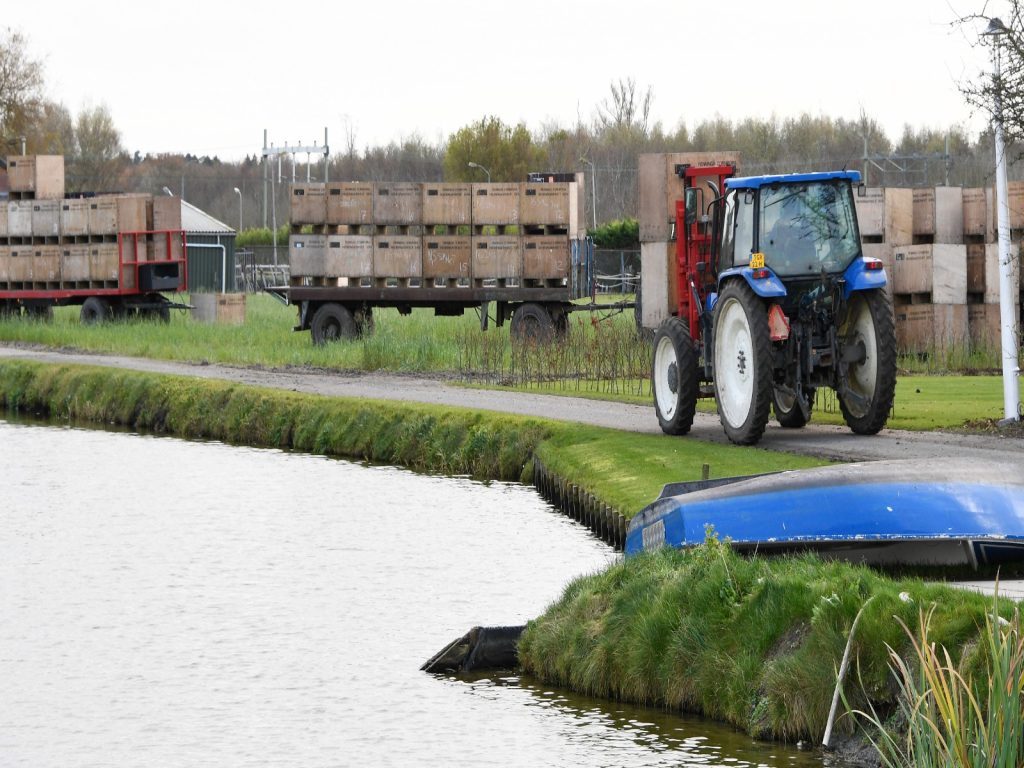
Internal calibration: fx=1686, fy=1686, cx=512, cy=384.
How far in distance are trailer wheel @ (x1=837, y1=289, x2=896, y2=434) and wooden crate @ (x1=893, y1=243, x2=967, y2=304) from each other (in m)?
11.1

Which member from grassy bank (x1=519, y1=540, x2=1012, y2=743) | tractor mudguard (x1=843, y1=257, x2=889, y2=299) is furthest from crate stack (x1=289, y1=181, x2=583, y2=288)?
grassy bank (x1=519, y1=540, x2=1012, y2=743)

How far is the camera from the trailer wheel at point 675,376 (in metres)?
18.0

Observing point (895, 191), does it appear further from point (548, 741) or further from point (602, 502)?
point (548, 741)

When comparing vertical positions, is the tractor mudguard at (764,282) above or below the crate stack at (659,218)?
below

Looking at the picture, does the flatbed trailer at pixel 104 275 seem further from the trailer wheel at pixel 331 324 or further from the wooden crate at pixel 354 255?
the wooden crate at pixel 354 255

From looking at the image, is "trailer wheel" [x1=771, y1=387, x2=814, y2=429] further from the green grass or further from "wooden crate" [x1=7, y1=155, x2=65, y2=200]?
"wooden crate" [x1=7, y1=155, x2=65, y2=200]

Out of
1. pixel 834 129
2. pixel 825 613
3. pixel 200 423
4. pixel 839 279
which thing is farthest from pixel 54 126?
pixel 825 613

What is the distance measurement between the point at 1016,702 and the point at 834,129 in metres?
92.7

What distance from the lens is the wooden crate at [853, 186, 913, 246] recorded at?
2919cm

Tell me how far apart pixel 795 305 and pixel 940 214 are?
43.4ft

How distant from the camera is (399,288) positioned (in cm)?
3356

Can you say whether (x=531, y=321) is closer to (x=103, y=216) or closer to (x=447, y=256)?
(x=447, y=256)

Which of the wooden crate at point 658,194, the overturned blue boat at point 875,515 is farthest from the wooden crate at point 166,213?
the overturned blue boat at point 875,515

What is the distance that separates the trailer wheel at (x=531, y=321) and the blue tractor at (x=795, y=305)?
14727 mm
